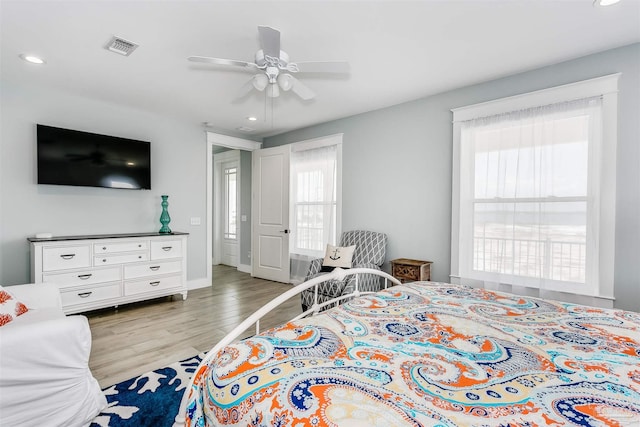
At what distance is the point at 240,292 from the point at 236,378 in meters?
3.75

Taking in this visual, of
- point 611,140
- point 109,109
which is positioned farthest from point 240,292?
point 611,140

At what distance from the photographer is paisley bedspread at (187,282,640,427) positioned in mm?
814

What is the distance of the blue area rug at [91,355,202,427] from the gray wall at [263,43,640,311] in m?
2.70

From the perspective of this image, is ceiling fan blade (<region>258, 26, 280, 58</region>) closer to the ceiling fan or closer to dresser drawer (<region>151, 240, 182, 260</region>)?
the ceiling fan

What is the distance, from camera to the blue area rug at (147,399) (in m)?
1.78

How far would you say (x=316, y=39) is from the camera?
Answer: 2395 mm

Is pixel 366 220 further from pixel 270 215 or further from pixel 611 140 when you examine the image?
pixel 611 140

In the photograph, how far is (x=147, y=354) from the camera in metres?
2.60

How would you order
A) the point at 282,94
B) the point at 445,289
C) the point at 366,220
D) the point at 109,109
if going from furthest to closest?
1. the point at 366,220
2. the point at 109,109
3. the point at 282,94
4. the point at 445,289

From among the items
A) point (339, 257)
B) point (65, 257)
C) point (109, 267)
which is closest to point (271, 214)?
point (339, 257)

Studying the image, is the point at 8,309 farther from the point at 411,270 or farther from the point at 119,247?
the point at 411,270

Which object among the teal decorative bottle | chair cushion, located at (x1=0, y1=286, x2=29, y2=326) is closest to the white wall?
the teal decorative bottle

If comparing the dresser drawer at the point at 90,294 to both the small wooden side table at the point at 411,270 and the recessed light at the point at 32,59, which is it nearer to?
the recessed light at the point at 32,59

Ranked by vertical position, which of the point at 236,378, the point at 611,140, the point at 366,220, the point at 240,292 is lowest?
the point at 240,292
